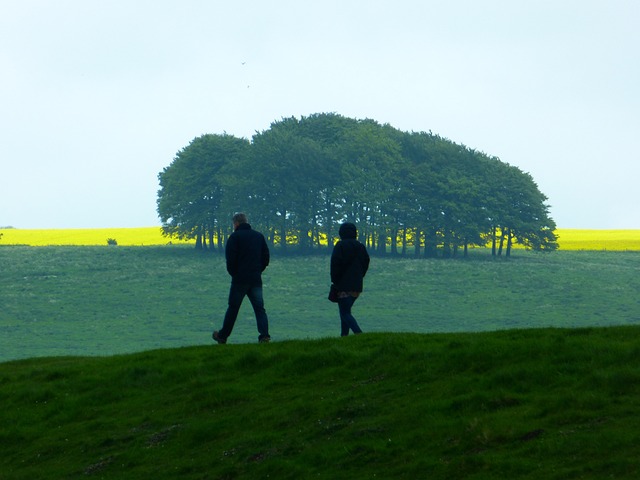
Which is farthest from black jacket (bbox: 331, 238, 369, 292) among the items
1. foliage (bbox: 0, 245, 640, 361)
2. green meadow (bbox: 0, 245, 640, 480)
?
foliage (bbox: 0, 245, 640, 361)

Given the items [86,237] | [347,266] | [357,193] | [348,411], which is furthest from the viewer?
[86,237]

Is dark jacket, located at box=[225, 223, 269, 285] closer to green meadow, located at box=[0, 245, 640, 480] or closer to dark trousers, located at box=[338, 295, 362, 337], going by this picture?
green meadow, located at box=[0, 245, 640, 480]

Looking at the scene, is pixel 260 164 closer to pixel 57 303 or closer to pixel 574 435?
pixel 57 303

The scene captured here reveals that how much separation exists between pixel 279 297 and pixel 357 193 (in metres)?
23.7

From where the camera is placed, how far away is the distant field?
145250 millimetres

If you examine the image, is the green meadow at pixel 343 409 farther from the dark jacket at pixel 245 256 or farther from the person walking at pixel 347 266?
the dark jacket at pixel 245 256

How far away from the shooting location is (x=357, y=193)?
111938 millimetres

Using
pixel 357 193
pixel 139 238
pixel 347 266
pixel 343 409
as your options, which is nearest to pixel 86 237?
pixel 139 238

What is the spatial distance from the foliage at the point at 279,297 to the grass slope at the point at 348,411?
47.4m

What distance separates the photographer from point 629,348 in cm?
1605

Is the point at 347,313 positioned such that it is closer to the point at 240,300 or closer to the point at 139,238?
the point at 240,300

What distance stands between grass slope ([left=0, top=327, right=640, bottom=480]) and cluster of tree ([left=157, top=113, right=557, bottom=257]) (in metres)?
89.5

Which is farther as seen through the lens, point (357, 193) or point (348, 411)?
point (357, 193)

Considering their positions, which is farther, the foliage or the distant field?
the distant field
